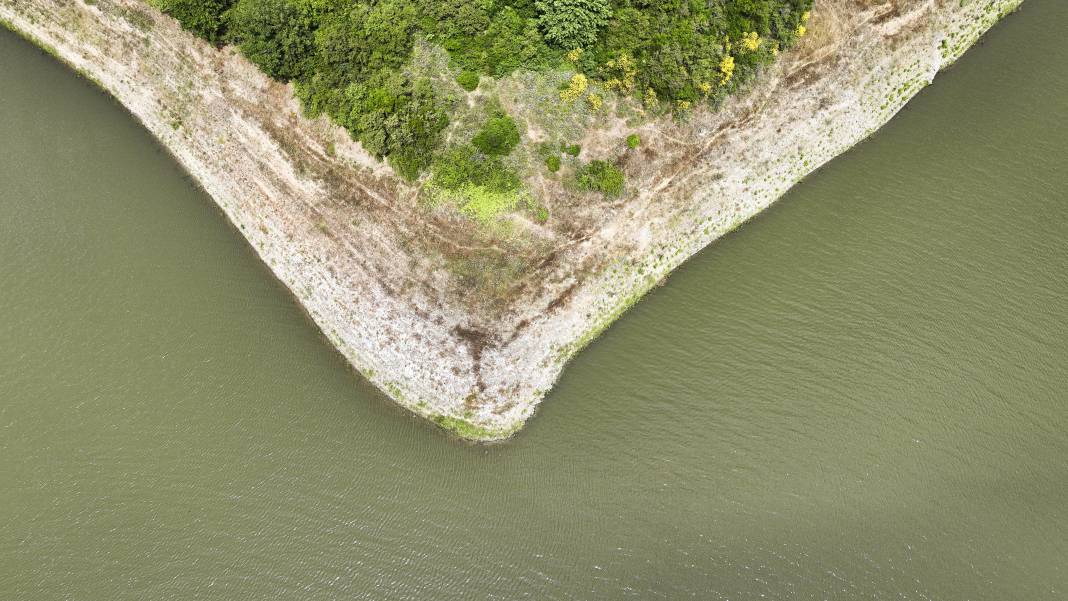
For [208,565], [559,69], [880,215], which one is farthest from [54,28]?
[880,215]

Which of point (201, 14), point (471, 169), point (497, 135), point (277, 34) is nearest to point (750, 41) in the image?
point (497, 135)

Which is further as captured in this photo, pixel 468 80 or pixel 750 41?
pixel 750 41

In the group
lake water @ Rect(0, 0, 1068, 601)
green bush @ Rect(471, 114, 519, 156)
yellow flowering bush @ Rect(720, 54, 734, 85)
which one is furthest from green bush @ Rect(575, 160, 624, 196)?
yellow flowering bush @ Rect(720, 54, 734, 85)

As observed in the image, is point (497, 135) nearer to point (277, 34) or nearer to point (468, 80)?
point (468, 80)

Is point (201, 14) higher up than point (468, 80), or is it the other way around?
point (201, 14)

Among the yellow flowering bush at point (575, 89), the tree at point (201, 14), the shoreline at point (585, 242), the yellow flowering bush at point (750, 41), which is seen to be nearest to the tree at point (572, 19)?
the yellow flowering bush at point (575, 89)
